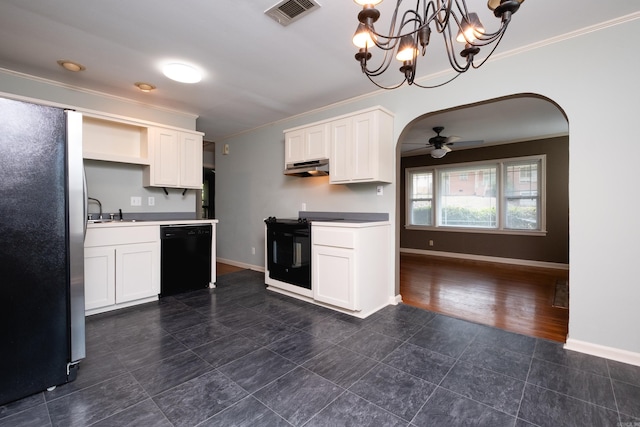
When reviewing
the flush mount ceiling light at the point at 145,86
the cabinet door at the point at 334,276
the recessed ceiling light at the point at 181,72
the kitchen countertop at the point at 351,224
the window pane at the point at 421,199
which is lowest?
the cabinet door at the point at 334,276

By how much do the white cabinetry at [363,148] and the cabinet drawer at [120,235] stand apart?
218 centimetres

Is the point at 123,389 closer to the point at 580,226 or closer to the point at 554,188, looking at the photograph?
the point at 580,226

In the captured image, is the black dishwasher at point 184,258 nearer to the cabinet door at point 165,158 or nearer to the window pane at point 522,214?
the cabinet door at point 165,158

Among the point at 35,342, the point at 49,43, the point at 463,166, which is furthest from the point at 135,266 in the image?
the point at 463,166

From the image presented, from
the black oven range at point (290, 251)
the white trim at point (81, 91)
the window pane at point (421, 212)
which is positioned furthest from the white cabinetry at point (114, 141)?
the window pane at point (421, 212)

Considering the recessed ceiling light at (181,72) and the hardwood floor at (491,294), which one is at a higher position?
the recessed ceiling light at (181,72)

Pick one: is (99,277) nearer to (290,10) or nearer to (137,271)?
(137,271)

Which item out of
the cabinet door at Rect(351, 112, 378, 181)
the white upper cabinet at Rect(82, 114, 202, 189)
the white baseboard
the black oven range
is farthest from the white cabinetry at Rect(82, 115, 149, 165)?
the cabinet door at Rect(351, 112, 378, 181)

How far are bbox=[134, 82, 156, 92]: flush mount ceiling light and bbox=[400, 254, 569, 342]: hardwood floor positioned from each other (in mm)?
3943

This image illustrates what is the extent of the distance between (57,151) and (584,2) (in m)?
3.53

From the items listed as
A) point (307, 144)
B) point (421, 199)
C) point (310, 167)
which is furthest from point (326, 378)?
point (421, 199)

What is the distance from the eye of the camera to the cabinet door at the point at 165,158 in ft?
12.2

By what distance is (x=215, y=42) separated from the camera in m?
2.44

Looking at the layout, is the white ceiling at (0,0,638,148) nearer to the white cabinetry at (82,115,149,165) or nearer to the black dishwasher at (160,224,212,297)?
the white cabinetry at (82,115,149,165)
